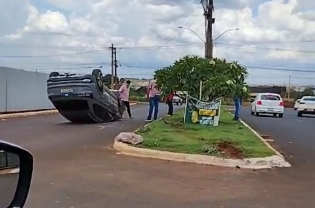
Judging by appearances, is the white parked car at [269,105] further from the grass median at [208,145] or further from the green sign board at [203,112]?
the grass median at [208,145]

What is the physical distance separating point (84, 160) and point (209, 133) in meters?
6.16

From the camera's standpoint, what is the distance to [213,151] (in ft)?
40.0

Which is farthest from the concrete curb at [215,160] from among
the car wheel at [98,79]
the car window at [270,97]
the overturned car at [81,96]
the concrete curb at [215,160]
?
the car window at [270,97]

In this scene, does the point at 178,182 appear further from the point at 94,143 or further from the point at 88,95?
the point at 88,95

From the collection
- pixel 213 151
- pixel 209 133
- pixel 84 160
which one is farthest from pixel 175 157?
pixel 209 133

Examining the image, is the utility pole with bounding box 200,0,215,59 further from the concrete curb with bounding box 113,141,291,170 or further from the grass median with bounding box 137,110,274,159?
the concrete curb with bounding box 113,141,291,170

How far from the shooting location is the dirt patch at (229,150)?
12.0m

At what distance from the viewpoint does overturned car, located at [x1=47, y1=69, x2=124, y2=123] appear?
68.4 feet

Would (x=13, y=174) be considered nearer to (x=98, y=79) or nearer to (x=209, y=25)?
(x=98, y=79)

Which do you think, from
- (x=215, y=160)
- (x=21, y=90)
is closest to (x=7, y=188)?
(x=215, y=160)

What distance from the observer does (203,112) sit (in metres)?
21.0

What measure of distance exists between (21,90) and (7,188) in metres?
29.5

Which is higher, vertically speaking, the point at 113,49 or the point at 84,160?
the point at 113,49

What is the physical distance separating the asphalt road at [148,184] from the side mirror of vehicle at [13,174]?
14.4 ft
